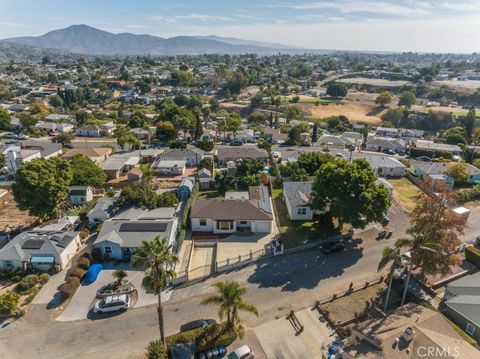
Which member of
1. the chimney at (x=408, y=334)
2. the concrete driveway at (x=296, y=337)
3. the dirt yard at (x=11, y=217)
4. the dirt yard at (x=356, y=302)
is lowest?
the dirt yard at (x=11, y=217)

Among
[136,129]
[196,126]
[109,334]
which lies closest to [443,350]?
[109,334]

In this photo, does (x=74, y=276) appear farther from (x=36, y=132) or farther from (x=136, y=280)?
(x=36, y=132)

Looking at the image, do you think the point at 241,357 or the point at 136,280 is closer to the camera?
the point at 241,357

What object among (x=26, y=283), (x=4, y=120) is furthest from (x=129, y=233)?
(x=4, y=120)

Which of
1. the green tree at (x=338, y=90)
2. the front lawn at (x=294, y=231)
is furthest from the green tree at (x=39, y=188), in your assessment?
the green tree at (x=338, y=90)

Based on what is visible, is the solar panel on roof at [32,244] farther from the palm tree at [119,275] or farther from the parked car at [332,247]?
the parked car at [332,247]

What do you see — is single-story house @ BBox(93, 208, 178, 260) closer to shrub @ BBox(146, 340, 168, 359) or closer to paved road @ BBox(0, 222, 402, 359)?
paved road @ BBox(0, 222, 402, 359)

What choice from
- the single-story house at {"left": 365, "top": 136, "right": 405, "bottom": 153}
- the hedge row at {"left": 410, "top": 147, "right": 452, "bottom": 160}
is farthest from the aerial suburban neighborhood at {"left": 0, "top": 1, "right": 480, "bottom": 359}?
the single-story house at {"left": 365, "top": 136, "right": 405, "bottom": 153}
